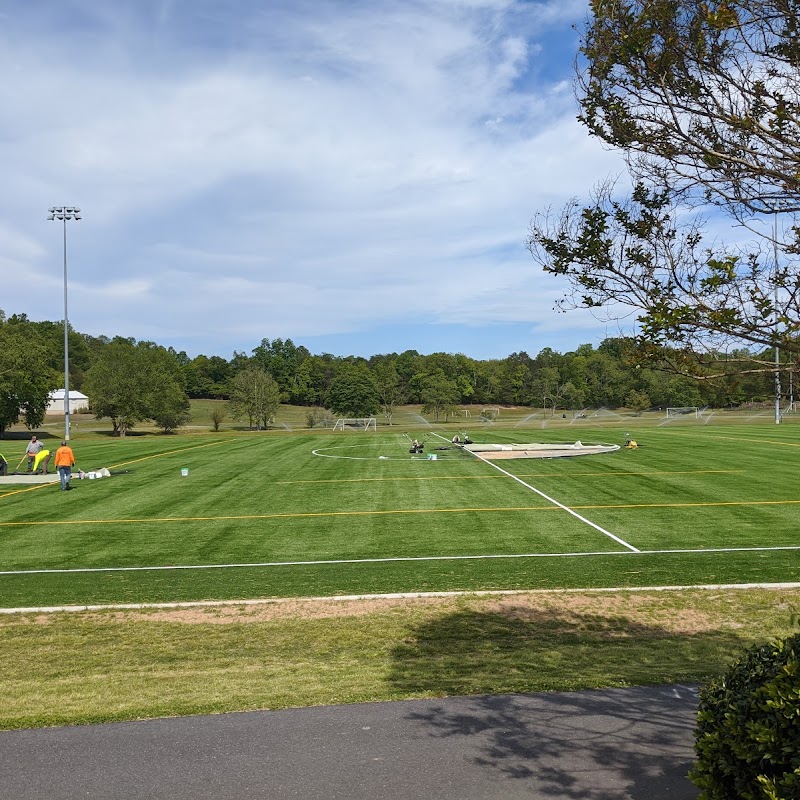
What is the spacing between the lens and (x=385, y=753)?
5734mm

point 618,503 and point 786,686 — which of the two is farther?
point 618,503

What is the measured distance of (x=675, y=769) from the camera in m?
5.45

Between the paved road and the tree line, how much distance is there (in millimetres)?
2940

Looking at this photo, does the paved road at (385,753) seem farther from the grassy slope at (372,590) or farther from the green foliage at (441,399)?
the green foliage at (441,399)

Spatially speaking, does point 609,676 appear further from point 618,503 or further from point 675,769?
point 618,503

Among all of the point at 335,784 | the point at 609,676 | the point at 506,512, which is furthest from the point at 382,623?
the point at 506,512

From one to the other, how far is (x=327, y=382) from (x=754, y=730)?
15407 centimetres

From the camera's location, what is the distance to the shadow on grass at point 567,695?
5.43 m

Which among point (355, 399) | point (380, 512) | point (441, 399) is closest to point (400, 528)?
point (380, 512)

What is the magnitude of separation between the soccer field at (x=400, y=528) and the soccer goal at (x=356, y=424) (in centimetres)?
4435

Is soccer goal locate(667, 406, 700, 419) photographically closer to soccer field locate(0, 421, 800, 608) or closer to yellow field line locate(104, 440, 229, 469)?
soccer field locate(0, 421, 800, 608)

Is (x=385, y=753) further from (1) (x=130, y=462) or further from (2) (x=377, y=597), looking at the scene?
(1) (x=130, y=462)

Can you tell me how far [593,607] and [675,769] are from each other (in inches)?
211

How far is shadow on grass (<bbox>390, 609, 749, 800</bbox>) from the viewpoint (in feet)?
17.8
